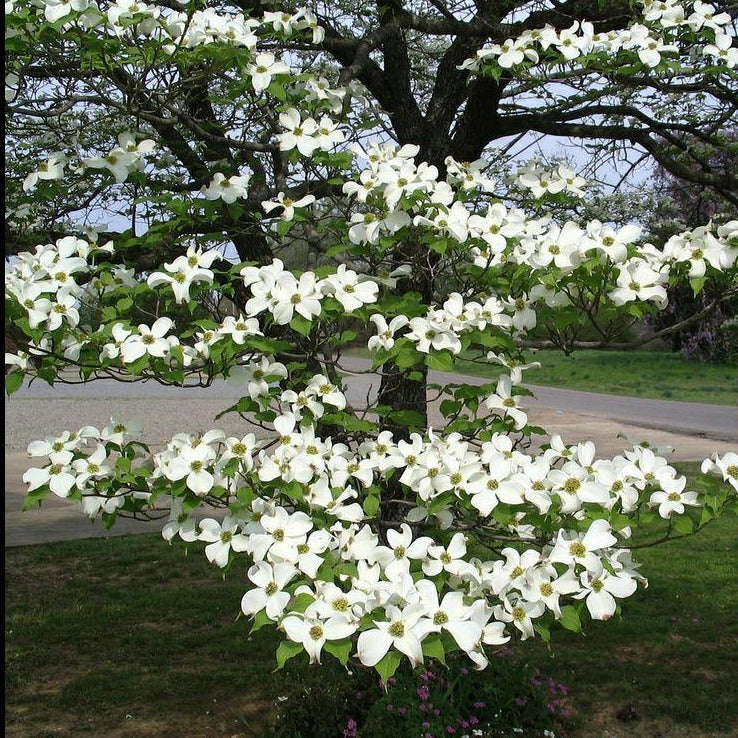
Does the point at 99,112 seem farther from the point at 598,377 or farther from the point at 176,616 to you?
the point at 598,377

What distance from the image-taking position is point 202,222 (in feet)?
9.48

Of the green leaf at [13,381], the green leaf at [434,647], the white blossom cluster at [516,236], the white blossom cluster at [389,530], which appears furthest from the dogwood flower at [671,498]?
the green leaf at [13,381]

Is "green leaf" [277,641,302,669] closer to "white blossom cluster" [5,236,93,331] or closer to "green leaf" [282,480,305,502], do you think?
"green leaf" [282,480,305,502]

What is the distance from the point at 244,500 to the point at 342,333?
2.03ft

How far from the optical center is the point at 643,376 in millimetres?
21859

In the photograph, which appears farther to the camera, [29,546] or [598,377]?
[598,377]

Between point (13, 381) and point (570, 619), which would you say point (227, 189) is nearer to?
point (13, 381)

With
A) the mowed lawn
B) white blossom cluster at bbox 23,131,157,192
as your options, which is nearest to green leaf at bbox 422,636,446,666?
white blossom cluster at bbox 23,131,157,192

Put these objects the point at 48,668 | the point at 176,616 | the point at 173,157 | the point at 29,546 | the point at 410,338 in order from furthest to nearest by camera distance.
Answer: the point at 29,546 < the point at 176,616 < the point at 48,668 < the point at 173,157 < the point at 410,338

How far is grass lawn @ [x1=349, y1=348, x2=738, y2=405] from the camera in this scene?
59.8 feet

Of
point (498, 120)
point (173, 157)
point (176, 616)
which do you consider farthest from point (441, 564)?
point (176, 616)

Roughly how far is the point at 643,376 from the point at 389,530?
20.9 m

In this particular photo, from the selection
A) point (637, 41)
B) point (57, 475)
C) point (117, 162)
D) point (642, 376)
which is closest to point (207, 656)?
point (57, 475)

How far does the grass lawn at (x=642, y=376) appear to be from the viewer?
1823 centimetres
